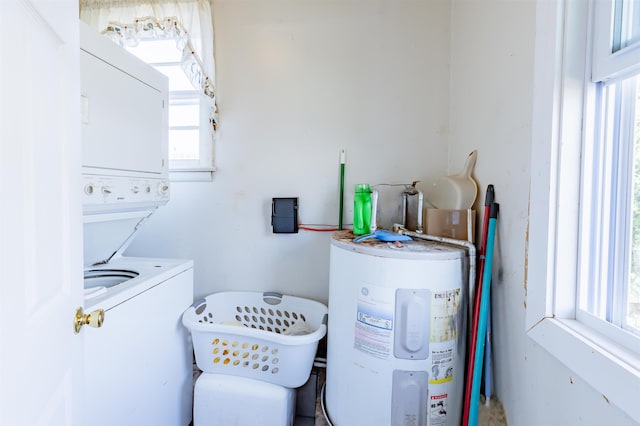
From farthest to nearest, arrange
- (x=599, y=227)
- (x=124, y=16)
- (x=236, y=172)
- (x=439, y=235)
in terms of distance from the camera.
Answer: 1. (x=236, y=172)
2. (x=124, y=16)
3. (x=439, y=235)
4. (x=599, y=227)

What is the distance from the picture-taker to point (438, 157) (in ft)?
5.70

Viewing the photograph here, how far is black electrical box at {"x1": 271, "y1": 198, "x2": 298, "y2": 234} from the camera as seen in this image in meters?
1.78

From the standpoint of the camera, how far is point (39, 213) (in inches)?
21.5

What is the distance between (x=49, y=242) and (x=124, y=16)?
5.86ft

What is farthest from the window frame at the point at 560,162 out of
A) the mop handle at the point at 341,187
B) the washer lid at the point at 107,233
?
the washer lid at the point at 107,233

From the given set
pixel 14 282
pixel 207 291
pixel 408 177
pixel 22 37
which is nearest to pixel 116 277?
pixel 207 291

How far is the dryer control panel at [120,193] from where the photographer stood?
3.37ft

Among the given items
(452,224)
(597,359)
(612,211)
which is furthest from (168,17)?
(597,359)

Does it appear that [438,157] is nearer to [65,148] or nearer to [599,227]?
[599,227]

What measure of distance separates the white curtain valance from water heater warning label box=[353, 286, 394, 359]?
1426 mm

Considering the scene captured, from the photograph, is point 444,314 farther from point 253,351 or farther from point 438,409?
point 253,351

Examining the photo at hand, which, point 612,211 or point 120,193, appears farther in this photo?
point 120,193

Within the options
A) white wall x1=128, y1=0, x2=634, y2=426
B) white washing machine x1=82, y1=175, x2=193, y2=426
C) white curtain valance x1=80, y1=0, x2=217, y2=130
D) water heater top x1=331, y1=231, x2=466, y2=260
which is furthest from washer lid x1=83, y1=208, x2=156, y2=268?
water heater top x1=331, y1=231, x2=466, y2=260

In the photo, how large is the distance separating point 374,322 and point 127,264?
125 cm
